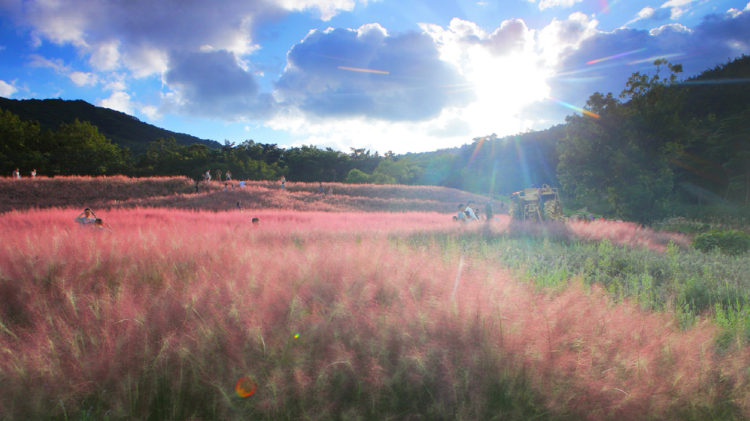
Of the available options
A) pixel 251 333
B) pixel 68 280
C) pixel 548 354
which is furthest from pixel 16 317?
pixel 548 354

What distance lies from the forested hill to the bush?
493 feet

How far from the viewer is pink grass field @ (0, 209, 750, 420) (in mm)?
2525

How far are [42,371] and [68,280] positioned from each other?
2.09 m

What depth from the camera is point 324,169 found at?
83.5m

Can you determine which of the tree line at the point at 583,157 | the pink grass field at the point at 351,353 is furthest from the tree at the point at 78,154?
the pink grass field at the point at 351,353

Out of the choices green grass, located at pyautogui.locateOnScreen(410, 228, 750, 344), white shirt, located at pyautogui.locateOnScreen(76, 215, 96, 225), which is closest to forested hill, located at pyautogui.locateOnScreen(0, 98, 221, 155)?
white shirt, located at pyautogui.locateOnScreen(76, 215, 96, 225)

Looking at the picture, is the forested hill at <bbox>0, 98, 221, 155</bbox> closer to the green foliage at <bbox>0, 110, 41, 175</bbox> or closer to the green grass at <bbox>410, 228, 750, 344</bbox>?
the green foliage at <bbox>0, 110, 41, 175</bbox>

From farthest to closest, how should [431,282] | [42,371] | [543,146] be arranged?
[543,146]
[431,282]
[42,371]

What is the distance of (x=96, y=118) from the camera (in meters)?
168

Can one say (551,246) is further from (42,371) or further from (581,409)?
(42,371)

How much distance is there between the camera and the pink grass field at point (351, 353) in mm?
2525

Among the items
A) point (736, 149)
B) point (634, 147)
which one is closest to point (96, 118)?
point (634, 147)

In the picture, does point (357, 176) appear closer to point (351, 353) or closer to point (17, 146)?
point (17, 146)

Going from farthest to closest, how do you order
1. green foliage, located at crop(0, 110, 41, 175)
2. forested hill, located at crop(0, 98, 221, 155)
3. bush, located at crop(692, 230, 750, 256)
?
forested hill, located at crop(0, 98, 221, 155)
green foliage, located at crop(0, 110, 41, 175)
bush, located at crop(692, 230, 750, 256)
